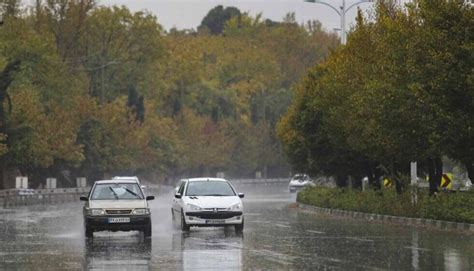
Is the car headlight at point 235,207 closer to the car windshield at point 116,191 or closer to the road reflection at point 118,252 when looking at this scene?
the road reflection at point 118,252

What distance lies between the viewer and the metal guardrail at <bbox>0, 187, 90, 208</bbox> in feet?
218

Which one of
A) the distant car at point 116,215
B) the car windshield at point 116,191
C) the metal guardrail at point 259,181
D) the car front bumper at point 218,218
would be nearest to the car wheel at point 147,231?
the distant car at point 116,215

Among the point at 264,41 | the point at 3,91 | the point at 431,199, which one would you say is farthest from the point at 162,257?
the point at 264,41

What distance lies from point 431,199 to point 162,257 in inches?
645

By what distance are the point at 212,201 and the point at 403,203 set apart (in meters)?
9.92

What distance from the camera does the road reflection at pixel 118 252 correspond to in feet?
67.0

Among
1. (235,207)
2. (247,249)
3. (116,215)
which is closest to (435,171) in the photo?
(235,207)

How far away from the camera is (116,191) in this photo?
1186 inches

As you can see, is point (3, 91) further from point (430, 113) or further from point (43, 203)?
point (430, 113)

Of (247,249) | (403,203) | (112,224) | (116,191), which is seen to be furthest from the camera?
(403,203)

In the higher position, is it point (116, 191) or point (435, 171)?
point (435, 171)

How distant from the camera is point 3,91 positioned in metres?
70.4

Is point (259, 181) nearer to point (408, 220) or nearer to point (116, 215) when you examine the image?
point (408, 220)

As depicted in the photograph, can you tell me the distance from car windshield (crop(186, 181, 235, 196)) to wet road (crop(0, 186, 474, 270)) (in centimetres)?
114
